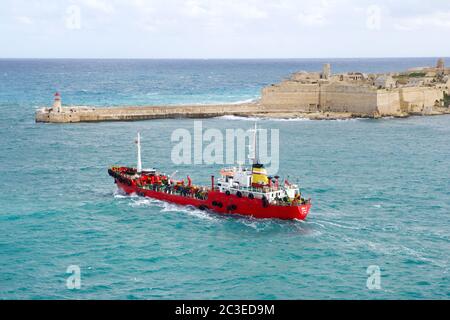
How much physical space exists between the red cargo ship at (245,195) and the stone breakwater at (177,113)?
178ft

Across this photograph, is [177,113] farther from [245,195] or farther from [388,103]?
[245,195]

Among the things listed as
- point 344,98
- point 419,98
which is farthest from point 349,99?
point 419,98

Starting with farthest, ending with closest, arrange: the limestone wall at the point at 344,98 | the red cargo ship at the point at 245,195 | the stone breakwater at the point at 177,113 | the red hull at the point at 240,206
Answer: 1. the limestone wall at the point at 344,98
2. the stone breakwater at the point at 177,113
3. the red cargo ship at the point at 245,195
4. the red hull at the point at 240,206

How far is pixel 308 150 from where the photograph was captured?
71.6 metres

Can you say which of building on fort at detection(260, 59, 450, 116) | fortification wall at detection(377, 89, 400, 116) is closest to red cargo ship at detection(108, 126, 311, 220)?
building on fort at detection(260, 59, 450, 116)

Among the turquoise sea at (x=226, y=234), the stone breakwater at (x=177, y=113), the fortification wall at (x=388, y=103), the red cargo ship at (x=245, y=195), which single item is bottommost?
the turquoise sea at (x=226, y=234)

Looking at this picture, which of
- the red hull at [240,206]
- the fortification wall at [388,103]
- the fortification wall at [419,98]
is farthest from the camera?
the fortification wall at [419,98]

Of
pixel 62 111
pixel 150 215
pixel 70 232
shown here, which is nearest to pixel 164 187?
pixel 150 215

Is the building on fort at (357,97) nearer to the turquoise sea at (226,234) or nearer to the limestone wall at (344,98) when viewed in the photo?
the limestone wall at (344,98)

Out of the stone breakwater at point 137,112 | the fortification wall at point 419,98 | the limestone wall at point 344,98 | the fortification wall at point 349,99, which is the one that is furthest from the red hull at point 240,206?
the fortification wall at point 419,98

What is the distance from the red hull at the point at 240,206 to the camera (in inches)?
1665

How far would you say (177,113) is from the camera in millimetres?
106000

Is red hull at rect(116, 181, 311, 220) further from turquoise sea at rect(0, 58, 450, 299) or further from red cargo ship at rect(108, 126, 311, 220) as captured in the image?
turquoise sea at rect(0, 58, 450, 299)

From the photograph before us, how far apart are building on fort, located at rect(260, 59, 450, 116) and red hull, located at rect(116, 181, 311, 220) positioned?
61.4 metres
